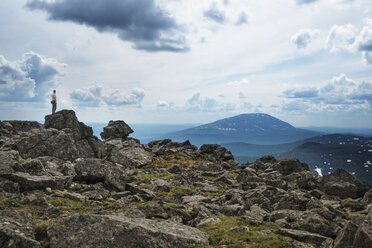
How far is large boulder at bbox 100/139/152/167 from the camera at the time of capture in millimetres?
46812

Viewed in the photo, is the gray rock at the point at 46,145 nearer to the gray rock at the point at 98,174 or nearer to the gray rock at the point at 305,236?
the gray rock at the point at 98,174

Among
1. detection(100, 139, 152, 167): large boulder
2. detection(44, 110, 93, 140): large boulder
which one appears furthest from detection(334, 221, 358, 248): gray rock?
detection(44, 110, 93, 140): large boulder

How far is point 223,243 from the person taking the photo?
14.2 metres

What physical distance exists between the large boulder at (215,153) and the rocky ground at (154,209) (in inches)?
897

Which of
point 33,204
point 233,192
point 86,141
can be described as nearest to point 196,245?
point 33,204

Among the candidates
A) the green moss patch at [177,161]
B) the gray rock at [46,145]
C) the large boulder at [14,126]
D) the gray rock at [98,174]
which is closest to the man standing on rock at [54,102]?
the large boulder at [14,126]

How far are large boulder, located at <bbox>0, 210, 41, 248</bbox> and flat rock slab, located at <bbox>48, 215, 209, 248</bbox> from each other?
33.1 inches

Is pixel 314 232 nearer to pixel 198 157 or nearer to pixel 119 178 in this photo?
pixel 119 178

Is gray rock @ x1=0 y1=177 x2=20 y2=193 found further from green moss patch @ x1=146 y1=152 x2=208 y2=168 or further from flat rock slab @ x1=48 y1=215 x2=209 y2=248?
green moss patch @ x1=146 y1=152 x2=208 y2=168

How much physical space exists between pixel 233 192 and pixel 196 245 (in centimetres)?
1521

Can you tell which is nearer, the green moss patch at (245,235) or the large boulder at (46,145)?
the green moss patch at (245,235)

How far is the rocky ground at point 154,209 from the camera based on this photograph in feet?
41.2

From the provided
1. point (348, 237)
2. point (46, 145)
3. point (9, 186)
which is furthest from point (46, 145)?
point (348, 237)

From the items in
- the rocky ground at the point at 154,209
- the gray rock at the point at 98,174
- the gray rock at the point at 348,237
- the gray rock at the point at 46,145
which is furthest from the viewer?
the gray rock at the point at 46,145
